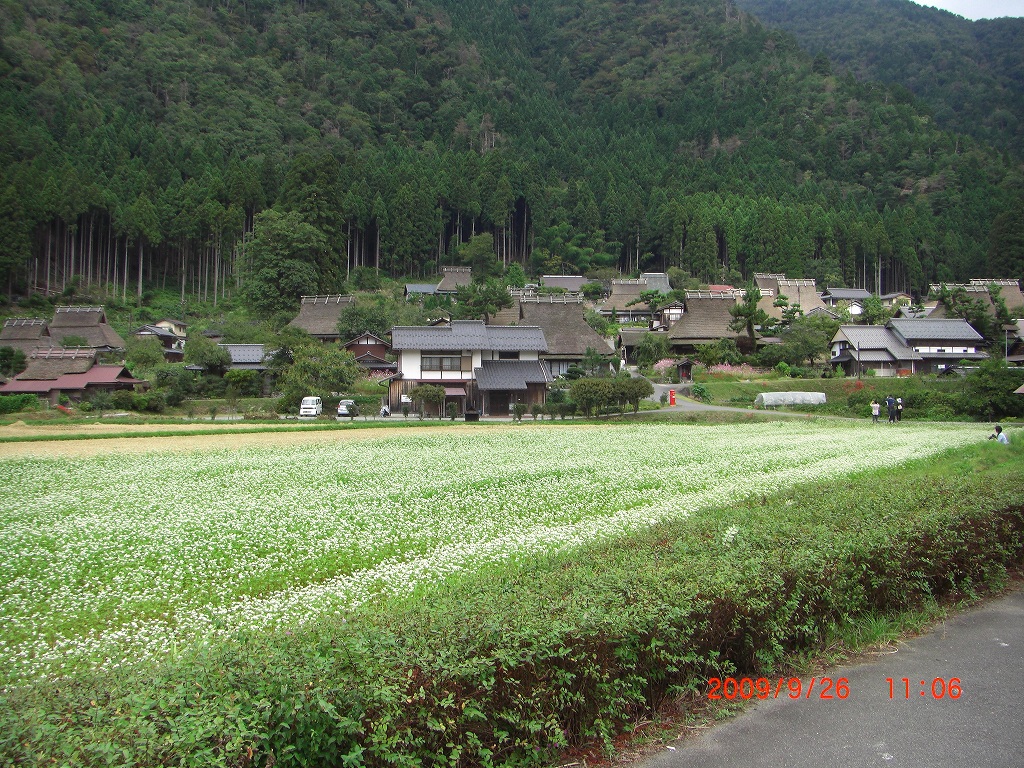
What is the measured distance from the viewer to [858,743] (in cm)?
519

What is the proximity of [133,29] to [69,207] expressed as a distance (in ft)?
242

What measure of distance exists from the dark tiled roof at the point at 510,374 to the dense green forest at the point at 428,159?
2717 centimetres

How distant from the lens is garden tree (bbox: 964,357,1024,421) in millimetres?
33516

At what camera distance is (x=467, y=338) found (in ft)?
150

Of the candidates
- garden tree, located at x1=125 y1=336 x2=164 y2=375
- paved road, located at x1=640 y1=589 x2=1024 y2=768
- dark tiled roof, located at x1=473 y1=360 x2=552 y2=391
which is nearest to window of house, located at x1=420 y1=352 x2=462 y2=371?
dark tiled roof, located at x1=473 y1=360 x2=552 y2=391

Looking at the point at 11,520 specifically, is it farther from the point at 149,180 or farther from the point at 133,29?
the point at 133,29

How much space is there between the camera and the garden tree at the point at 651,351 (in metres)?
55.6

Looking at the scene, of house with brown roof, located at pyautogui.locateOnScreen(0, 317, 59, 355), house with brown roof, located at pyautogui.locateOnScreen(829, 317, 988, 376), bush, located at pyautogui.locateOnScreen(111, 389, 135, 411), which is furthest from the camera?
house with brown roof, located at pyautogui.locateOnScreen(0, 317, 59, 355)

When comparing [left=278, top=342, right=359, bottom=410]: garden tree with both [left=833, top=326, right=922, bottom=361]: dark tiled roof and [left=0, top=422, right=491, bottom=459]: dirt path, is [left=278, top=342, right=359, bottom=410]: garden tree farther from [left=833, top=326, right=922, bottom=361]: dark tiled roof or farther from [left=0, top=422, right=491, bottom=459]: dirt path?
[left=833, top=326, right=922, bottom=361]: dark tiled roof

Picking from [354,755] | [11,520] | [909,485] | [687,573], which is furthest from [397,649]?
[11,520]

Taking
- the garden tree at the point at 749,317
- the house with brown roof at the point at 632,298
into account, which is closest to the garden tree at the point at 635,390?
the garden tree at the point at 749,317

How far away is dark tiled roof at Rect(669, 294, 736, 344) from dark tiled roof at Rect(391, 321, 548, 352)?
15.7 meters

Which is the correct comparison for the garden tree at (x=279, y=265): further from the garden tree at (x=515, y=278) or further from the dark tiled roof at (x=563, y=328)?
the dark tiled roof at (x=563, y=328)

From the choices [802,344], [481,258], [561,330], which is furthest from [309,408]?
[481,258]
